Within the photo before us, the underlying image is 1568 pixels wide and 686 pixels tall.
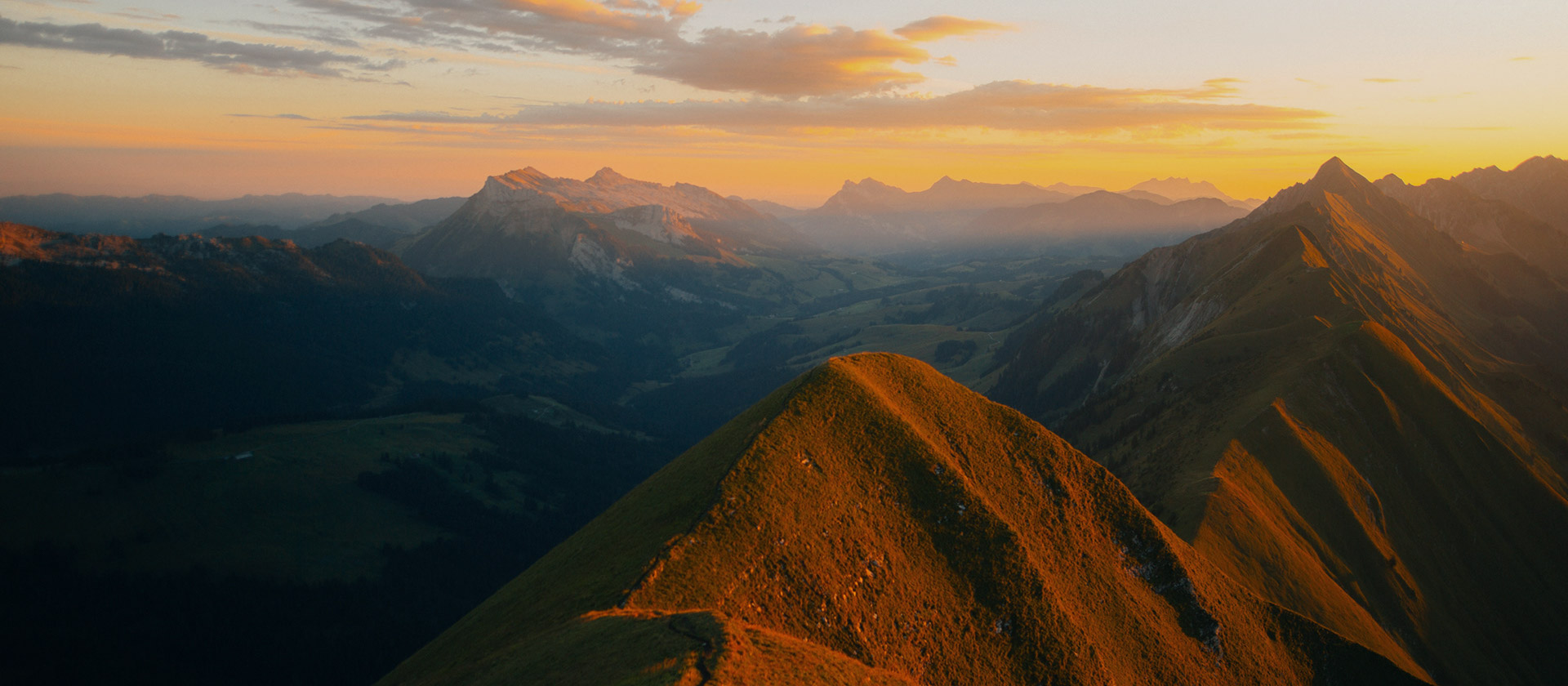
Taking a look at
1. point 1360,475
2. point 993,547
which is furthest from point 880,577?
point 1360,475

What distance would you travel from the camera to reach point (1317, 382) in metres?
129

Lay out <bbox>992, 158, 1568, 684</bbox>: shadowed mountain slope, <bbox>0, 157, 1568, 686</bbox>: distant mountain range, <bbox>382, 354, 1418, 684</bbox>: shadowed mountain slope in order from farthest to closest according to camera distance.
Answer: <bbox>992, 158, 1568, 684</bbox>: shadowed mountain slope, <bbox>0, 157, 1568, 686</bbox>: distant mountain range, <bbox>382, 354, 1418, 684</bbox>: shadowed mountain slope

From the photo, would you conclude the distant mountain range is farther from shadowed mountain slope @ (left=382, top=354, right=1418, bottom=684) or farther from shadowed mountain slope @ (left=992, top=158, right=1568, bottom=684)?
shadowed mountain slope @ (left=992, top=158, right=1568, bottom=684)

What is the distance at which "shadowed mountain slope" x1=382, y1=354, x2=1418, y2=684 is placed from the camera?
5084cm

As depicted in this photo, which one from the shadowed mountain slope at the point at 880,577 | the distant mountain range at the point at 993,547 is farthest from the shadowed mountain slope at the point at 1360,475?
the shadowed mountain slope at the point at 880,577

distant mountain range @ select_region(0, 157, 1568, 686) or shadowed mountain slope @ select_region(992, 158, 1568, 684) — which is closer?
distant mountain range @ select_region(0, 157, 1568, 686)

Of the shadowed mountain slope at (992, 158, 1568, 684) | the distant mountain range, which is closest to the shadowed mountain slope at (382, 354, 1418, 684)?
the distant mountain range

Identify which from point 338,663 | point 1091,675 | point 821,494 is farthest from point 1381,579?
point 338,663

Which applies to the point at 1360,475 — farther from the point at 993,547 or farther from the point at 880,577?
the point at 880,577

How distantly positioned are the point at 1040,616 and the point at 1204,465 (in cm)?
6615

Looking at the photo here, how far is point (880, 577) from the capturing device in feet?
191

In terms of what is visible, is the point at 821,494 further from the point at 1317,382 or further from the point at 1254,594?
the point at 1317,382

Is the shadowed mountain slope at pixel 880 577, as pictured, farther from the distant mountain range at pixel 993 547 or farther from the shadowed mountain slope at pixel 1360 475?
the shadowed mountain slope at pixel 1360 475

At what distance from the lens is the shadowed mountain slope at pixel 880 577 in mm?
50844
